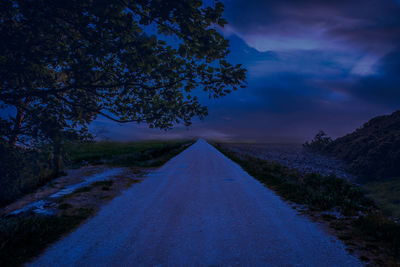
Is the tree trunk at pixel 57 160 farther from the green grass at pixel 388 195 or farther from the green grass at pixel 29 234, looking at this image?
the green grass at pixel 388 195

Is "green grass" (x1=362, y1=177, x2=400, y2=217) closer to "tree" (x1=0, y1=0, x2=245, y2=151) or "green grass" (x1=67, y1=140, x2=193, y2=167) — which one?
"tree" (x1=0, y1=0, x2=245, y2=151)

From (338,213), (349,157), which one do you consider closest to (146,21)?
(338,213)

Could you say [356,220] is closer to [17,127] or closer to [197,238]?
[197,238]

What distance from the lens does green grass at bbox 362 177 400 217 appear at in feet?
21.5

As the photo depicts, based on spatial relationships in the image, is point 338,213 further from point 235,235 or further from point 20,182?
point 20,182

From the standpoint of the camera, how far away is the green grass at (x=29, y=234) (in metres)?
3.57

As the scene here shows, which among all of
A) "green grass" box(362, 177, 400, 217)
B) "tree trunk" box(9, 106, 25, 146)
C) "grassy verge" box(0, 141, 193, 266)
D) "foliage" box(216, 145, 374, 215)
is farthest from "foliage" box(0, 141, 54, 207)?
"green grass" box(362, 177, 400, 217)

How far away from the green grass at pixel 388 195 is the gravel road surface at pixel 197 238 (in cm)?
321

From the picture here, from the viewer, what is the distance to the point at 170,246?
12.7 feet

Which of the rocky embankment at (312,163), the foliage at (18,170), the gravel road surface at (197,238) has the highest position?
the foliage at (18,170)

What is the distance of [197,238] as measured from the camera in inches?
166

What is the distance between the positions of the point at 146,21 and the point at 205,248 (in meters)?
5.44

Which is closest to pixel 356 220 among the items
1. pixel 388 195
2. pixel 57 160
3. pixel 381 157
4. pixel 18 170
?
pixel 388 195

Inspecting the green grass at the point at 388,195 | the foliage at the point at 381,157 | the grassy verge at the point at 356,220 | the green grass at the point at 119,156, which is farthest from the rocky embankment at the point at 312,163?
the green grass at the point at 119,156
